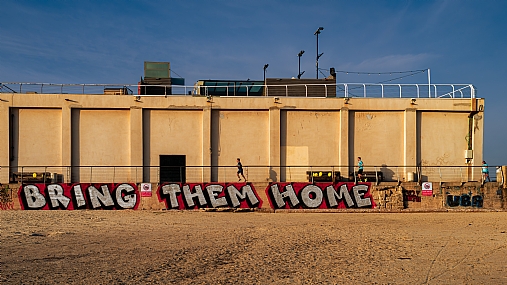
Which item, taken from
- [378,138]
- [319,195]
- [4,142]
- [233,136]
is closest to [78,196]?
[4,142]

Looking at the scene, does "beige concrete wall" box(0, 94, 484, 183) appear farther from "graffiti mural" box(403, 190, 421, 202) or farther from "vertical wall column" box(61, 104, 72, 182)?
"graffiti mural" box(403, 190, 421, 202)

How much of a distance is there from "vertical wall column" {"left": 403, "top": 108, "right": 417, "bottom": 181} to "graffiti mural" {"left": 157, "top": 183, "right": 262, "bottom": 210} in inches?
429

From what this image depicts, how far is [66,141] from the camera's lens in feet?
94.2

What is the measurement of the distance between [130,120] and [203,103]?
475cm

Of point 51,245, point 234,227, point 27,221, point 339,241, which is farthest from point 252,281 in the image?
point 27,221

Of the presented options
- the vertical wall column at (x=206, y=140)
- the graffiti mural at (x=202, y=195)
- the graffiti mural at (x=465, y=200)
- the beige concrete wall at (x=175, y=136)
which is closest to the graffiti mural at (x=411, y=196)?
the graffiti mural at (x=465, y=200)

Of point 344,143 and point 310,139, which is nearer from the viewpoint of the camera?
point 344,143

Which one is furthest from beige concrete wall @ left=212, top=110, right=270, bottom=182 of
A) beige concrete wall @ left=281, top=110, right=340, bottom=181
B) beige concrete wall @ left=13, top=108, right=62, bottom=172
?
beige concrete wall @ left=13, top=108, right=62, bottom=172

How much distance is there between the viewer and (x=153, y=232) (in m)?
19.0

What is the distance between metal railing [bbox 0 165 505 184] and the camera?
2858cm

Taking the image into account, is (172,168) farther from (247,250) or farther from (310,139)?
(247,250)

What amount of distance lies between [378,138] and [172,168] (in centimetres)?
1370

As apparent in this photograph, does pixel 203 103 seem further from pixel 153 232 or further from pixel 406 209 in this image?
pixel 406 209

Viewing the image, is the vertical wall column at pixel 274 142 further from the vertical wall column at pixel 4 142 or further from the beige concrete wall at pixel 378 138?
the vertical wall column at pixel 4 142
